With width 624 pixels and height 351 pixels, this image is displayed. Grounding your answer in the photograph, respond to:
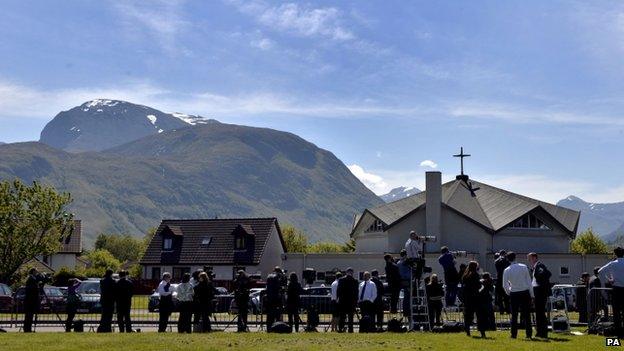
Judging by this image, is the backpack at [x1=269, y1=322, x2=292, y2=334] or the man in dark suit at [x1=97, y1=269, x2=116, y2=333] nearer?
the backpack at [x1=269, y1=322, x2=292, y2=334]

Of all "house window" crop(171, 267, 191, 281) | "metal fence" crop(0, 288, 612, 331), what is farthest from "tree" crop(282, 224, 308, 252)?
"metal fence" crop(0, 288, 612, 331)

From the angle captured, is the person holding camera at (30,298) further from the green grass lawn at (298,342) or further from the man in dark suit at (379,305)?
the man in dark suit at (379,305)

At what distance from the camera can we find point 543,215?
2687 inches

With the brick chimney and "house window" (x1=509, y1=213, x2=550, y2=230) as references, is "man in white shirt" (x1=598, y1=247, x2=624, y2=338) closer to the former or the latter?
the brick chimney

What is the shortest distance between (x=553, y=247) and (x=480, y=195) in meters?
8.11

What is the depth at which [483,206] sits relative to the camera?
7038 centimetres

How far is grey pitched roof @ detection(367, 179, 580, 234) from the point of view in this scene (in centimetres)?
6738

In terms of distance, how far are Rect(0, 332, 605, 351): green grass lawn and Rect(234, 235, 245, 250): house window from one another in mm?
51294

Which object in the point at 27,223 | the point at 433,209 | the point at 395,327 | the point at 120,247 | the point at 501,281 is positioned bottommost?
the point at 395,327

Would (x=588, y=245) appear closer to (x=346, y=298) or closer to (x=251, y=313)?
(x=251, y=313)

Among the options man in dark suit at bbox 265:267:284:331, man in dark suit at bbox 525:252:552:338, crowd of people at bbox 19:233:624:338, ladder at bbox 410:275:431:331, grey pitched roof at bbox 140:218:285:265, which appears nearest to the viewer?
man in dark suit at bbox 525:252:552:338

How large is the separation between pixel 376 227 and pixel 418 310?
1840 inches

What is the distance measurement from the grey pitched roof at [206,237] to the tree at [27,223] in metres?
14.6

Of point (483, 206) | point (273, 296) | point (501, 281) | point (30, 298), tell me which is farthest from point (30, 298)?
point (483, 206)
